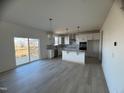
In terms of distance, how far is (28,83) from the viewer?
9.64 ft

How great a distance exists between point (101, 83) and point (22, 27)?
16.8ft

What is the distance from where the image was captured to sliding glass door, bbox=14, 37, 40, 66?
5.12 metres

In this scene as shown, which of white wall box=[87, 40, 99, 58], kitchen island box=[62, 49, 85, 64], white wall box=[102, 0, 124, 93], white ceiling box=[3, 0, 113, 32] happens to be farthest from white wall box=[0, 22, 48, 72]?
white wall box=[87, 40, 99, 58]

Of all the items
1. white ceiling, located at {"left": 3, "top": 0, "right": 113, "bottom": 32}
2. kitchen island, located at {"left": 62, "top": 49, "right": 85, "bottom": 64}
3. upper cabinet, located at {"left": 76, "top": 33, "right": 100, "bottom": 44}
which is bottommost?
kitchen island, located at {"left": 62, "top": 49, "right": 85, "bottom": 64}

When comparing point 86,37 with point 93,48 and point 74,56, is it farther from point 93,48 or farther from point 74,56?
point 74,56

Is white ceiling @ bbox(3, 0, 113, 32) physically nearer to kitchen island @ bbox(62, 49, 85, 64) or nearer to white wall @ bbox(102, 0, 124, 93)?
white wall @ bbox(102, 0, 124, 93)

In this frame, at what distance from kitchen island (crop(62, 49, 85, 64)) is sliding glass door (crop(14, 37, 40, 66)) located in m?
2.33

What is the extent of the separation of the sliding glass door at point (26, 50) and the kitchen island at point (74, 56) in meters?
2.33

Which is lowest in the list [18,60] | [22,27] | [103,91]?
[103,91]

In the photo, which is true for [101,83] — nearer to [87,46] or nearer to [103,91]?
[103,91]

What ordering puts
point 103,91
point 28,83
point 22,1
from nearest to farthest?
1. point 22,1
2. point 103,91
3. point 28,83

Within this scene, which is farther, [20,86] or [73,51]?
[73,51]

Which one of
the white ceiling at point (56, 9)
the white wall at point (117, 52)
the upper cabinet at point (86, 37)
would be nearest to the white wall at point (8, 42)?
the white ceiling at point (56, 9)

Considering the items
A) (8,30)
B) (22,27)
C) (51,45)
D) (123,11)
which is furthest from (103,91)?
(51,45)
